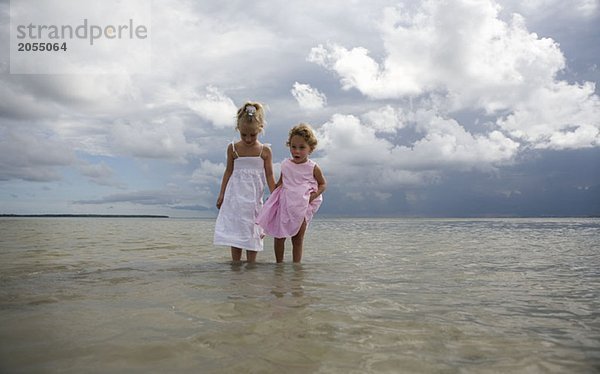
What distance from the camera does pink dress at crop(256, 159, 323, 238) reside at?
6.14 metres

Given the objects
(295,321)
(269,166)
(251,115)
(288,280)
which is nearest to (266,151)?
(269,166)

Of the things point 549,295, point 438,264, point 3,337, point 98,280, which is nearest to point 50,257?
point 98,280

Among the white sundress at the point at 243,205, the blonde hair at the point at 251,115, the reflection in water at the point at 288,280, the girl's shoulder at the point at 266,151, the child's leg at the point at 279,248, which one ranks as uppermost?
the blonde hair at the point at 251,115

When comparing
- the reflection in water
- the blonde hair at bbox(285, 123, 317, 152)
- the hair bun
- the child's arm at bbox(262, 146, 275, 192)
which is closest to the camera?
the reflection in water

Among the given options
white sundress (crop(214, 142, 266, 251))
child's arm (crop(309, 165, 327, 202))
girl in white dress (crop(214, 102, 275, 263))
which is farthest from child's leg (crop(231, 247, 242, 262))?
child's arm (crop(309, 165, 327, 202))

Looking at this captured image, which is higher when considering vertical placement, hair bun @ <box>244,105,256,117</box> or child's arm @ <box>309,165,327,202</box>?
hair bun @ <box>244,105,256,117</box>

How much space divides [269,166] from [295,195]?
66 centimetres

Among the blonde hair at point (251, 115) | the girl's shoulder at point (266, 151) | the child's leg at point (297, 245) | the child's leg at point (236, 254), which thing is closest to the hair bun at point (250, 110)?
the blonde hair at point (251, 115)

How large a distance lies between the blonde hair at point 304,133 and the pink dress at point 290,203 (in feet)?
0.96

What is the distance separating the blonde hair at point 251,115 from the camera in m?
6.07

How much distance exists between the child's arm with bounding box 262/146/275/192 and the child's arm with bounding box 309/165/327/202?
650 millimetres

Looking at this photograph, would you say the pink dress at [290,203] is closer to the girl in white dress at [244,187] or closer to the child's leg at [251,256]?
the girl in white dress at [244,187]

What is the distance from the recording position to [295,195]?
6168 mm

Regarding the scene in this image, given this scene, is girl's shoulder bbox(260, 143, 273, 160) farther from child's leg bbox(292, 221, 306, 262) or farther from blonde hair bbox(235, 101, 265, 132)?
child's leg bbox(292, 221, 306, 262)
